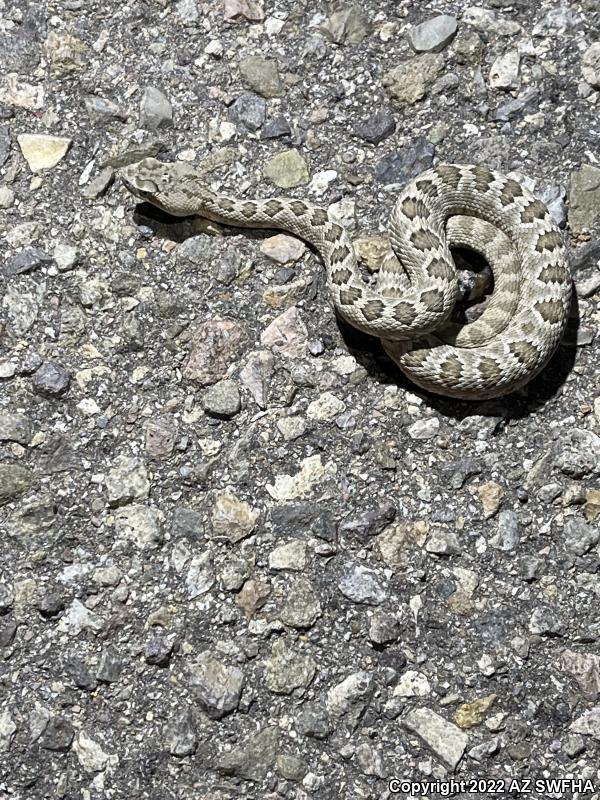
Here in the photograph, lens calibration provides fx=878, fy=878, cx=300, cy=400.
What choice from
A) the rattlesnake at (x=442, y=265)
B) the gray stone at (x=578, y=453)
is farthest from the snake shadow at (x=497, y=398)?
the gray stone at (x=578, y=453)

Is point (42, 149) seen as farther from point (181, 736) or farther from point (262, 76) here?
point (181, 736)

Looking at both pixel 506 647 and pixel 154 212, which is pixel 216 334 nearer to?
pixel 154 212

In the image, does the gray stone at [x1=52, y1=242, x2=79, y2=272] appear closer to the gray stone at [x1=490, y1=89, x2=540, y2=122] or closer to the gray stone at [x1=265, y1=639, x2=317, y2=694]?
the gray stone at [x1=265, y1=639, x2=317, y2=694]

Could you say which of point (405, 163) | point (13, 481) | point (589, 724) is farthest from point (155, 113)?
point (589, 724)

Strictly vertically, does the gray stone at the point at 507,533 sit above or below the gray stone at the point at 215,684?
above

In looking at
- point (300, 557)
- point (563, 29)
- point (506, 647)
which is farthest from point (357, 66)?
point (506, 647)

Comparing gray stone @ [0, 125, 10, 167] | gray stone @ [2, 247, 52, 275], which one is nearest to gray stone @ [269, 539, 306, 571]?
gray stone @ [2, 247, 52, 275]

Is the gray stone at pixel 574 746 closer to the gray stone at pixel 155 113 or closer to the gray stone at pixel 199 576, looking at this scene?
the gray stone at pixel 199 576
